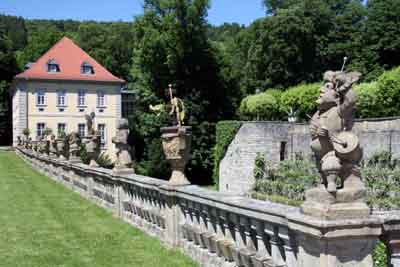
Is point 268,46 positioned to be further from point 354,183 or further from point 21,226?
point 354,183

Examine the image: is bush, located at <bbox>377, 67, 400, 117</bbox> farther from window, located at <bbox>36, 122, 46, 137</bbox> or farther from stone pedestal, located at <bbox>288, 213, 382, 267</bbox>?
window, located at <bbox>36, 122, 46, 137</bbox>

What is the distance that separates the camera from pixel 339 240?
363 centimetres

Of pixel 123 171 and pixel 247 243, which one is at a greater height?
pixel 123 171

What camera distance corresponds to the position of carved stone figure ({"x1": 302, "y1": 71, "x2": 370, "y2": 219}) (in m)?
3.70

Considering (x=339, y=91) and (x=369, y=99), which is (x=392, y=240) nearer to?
(x=339, y=91)

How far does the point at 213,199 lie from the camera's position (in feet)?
18.3

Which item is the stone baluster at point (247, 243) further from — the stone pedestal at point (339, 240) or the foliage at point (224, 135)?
the foliage at point (224, 135)

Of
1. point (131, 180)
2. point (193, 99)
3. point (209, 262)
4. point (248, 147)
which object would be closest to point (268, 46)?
point (193, 99)

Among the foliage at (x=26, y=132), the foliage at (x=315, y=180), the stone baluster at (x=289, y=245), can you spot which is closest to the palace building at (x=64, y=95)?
the foliage at (x=26, y=132)

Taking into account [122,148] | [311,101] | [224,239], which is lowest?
[224,239]

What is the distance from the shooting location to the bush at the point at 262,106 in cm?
3897

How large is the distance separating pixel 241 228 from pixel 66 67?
1854 inches

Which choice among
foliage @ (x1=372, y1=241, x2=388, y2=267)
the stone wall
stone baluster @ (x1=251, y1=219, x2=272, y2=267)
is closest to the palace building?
the stone wall

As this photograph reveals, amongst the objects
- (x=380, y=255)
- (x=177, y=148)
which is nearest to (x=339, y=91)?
(x=380, y=255)
